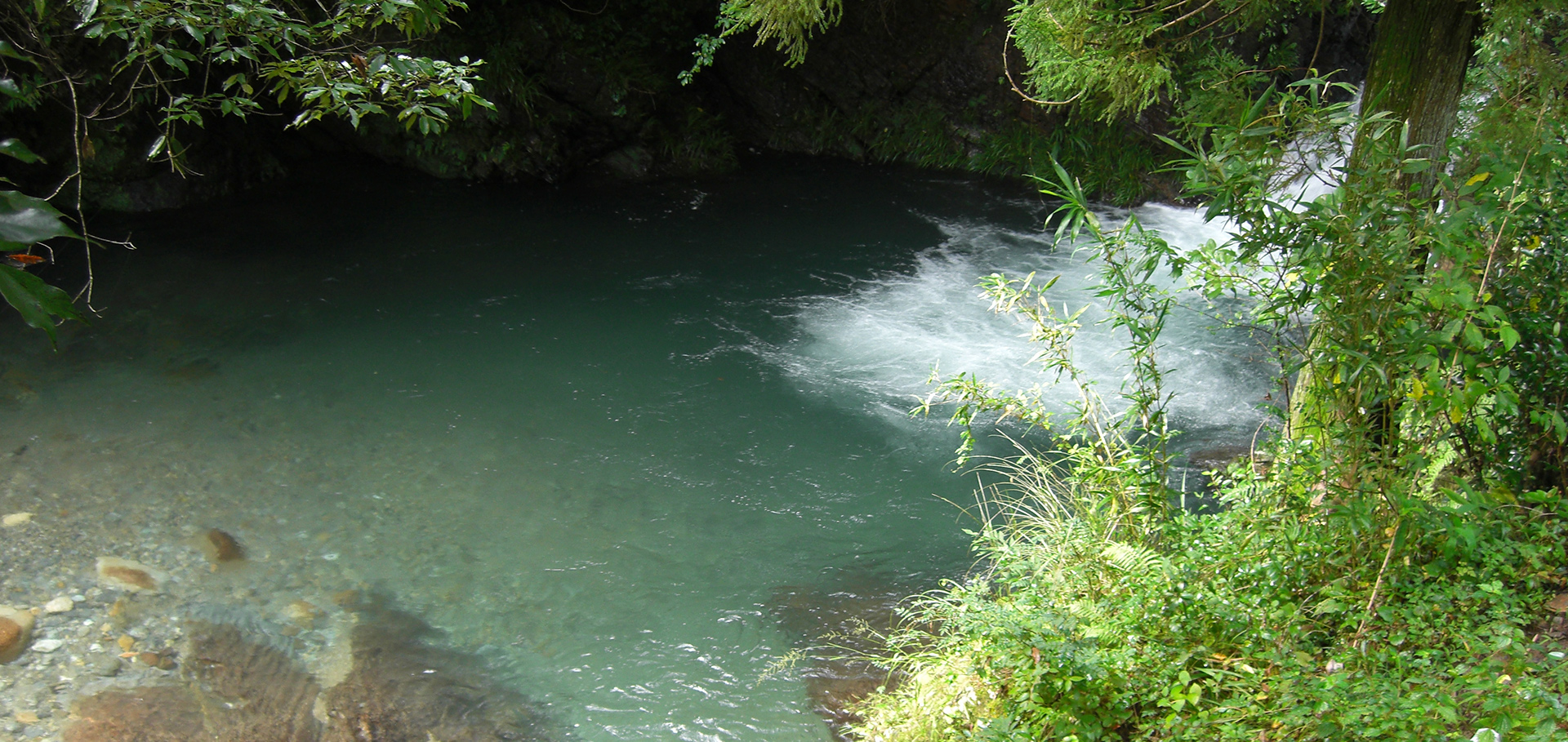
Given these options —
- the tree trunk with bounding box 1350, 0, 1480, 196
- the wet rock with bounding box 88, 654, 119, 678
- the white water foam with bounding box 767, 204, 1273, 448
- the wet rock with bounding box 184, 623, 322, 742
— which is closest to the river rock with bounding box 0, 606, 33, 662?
the wet rock with bounding box 88, 654, 119, 678

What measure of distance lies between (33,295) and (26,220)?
10 centimetres

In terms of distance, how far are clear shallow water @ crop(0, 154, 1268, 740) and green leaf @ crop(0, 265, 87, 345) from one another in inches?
116

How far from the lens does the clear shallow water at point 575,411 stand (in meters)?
4.05

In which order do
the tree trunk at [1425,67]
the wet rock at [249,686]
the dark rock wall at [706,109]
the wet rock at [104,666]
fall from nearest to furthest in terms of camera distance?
the tree trunk at [1425,67] → the wet rock at [249,686] → the wet rock at [104,666] → the dark rock wall at [706,109]

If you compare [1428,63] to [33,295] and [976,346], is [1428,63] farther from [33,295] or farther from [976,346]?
[33,295]

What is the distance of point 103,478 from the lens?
4.62 m

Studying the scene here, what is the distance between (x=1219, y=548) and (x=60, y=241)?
8.87 meters

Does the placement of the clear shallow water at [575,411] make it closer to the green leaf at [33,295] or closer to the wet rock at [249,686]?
the wet rock at [249,686]

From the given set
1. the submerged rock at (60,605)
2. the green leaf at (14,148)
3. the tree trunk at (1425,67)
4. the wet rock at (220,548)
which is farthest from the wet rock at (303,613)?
the tree trunk at (1425,67)


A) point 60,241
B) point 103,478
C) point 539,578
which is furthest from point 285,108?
point 539,578

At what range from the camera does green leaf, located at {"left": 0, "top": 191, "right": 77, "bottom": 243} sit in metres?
0.87

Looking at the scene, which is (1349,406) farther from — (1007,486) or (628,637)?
(628,637)

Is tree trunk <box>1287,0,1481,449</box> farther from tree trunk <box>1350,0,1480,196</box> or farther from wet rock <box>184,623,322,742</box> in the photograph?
wet rock <box>184,623,322,742</box>

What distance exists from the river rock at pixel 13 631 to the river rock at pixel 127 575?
0.97 feet
